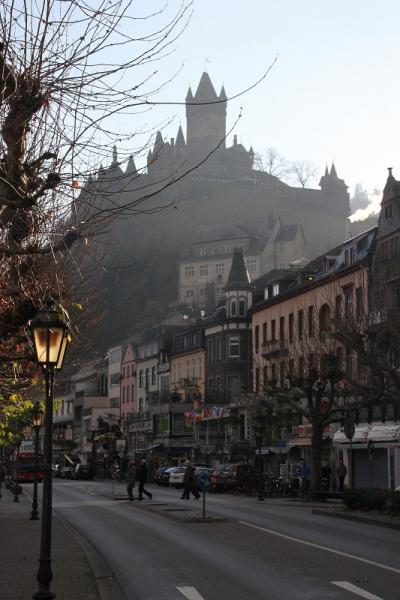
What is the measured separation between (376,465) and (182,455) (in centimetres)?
3533

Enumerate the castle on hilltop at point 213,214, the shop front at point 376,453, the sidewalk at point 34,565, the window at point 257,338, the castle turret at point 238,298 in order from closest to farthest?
the sidewalk at point 34,565
the shop front at point 376,453
the window at point 257,338
the castle turret at point 238,298
the castle on hilltop at point 213,214

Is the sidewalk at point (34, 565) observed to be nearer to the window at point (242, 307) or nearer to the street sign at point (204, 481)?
the street sign at point (204, 481)

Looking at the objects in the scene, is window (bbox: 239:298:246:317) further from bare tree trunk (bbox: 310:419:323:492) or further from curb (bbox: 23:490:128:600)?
curb (bbox: 23:490:128:600)

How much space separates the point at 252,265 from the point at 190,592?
132042 mm

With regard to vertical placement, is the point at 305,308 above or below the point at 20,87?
above

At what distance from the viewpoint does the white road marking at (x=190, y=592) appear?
44.3 ft

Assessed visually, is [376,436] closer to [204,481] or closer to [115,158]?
[204,481]

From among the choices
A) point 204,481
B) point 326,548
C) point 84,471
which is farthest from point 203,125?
point 326,548

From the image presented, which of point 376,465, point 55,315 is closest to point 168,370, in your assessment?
point 376,465

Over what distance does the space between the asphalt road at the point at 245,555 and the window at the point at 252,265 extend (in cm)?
11376

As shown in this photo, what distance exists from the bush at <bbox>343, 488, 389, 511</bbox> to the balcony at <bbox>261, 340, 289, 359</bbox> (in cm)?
2860

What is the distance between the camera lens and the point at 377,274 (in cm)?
4322

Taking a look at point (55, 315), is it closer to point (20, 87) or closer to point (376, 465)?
point (20, 87)

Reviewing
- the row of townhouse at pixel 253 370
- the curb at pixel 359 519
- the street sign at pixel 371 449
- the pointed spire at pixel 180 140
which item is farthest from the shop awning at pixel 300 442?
the pointed spire at pixel 180 140
